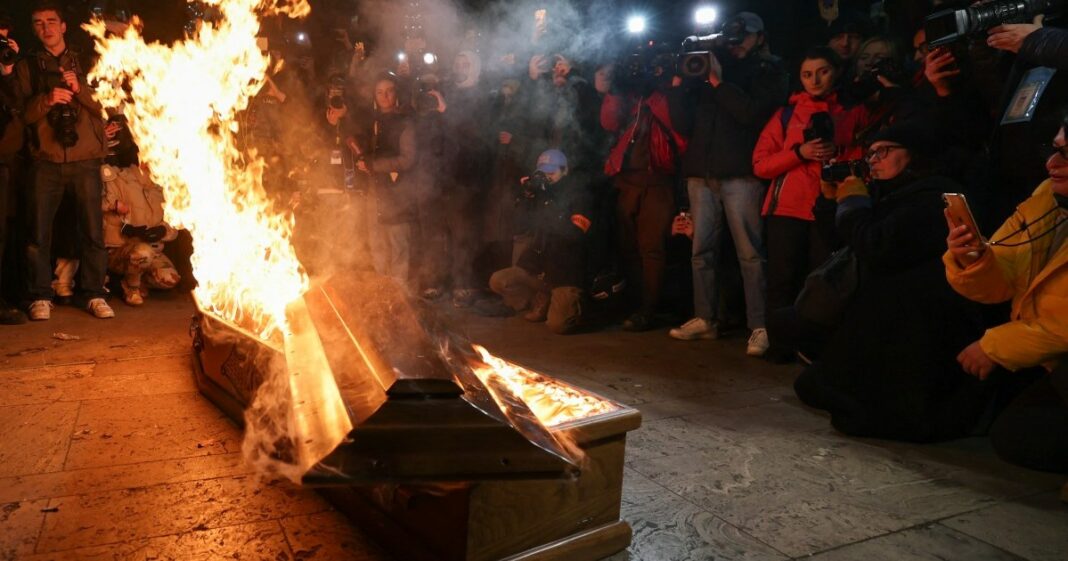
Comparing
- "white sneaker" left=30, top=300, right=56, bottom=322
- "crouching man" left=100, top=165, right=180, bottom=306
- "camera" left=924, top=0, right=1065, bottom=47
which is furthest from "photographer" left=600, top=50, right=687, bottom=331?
"white sneaker" left=30, top=300, right=56, bottom=322

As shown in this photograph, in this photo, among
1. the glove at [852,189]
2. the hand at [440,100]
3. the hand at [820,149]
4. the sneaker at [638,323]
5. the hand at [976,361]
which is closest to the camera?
the hand at [976,361]

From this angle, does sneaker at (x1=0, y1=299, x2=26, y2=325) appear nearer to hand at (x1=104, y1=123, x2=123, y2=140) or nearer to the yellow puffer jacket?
hand at (x1=104, y1=123, x2=123, y2=140)

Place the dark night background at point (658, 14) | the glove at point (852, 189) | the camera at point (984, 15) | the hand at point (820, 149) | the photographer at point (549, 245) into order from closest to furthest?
1. the camera at point (984, 15)
2. the glove at point (852, 189)
3. the hand at point (820, 149)
4. the photographer at point (549, 245)
5. the dark night background at point (658, 14)

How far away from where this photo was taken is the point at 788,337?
4.83 m

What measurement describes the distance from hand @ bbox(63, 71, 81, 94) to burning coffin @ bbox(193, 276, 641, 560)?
4832 millimetres

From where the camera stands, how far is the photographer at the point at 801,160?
5188 mm

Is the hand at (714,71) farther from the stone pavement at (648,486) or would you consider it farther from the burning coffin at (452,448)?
the burning coffin at (452,448)

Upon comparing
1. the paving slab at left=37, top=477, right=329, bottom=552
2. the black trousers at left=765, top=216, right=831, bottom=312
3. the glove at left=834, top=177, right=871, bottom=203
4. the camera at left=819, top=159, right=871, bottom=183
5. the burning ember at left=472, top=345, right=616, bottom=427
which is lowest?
the paving slab at left=37, top=477, right=329, bottom=552

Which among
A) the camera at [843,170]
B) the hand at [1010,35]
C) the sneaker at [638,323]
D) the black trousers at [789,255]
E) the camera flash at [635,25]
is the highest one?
the camera flash at [635,25]

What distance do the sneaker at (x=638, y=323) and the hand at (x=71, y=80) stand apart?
5.44 metres

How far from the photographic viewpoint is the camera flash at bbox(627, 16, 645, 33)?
7379mm

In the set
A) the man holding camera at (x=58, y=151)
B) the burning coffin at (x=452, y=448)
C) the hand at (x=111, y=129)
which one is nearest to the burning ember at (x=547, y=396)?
the burning coffin at (x=452, y=448)

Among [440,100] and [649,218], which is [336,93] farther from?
[649,218]

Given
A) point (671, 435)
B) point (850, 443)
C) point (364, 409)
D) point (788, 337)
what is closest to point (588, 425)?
point (364, 409)
